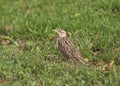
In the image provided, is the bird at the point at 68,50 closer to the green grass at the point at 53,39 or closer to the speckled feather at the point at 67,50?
the speckled feather at the point at 67,50

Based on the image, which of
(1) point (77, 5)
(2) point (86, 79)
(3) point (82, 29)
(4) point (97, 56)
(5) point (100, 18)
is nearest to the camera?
(2) point (86, 79)

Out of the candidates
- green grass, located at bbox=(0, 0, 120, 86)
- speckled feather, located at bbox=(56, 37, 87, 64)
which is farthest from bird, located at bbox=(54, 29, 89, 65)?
green grass, located at bbox=(0, 0, 120, 86)

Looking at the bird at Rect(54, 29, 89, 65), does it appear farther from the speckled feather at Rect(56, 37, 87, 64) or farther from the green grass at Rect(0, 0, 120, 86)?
the green grass at Rect(0, 0, 120, 86)

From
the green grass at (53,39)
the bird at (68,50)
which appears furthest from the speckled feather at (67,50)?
the green grass at (53,39)

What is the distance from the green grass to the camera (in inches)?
310

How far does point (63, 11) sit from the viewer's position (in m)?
11.4

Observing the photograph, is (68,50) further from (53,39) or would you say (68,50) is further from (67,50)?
(53,39)

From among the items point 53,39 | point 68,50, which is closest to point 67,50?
point 68,50

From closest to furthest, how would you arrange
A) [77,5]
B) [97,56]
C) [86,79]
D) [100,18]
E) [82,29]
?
[86,79], [97,56], [82,29], [100,18], [77,5]

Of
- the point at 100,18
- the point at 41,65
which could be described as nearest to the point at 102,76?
the point at 41,65

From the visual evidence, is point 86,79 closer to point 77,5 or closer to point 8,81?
point 8,81

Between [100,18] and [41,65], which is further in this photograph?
[100,18]

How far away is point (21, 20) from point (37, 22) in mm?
457

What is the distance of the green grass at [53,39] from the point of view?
25.8 ft
